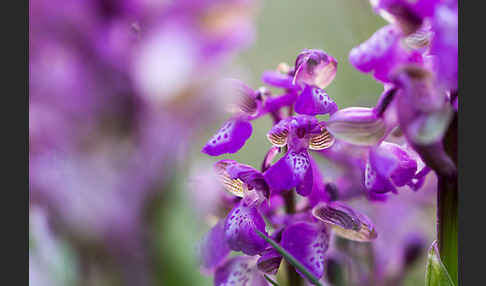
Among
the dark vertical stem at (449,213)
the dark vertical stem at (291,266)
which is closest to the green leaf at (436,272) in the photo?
the dark vertical stem at (449,213)

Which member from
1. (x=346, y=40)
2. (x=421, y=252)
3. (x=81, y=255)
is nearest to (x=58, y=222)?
(x=81, y=255)

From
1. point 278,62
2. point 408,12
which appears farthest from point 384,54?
point 278,62

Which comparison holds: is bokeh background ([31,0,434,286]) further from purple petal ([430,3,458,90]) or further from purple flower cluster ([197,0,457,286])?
purple petal ([430,3,458,90])

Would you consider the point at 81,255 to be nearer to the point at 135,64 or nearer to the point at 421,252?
the point at 135,64

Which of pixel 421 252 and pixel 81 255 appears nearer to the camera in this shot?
pixel 81 255

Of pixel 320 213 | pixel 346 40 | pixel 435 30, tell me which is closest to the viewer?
pixel 435 30

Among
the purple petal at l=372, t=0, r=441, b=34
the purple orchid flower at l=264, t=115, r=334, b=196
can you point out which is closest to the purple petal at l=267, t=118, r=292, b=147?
the purple orchid flower at l=264, t=115, r=334, b=196
